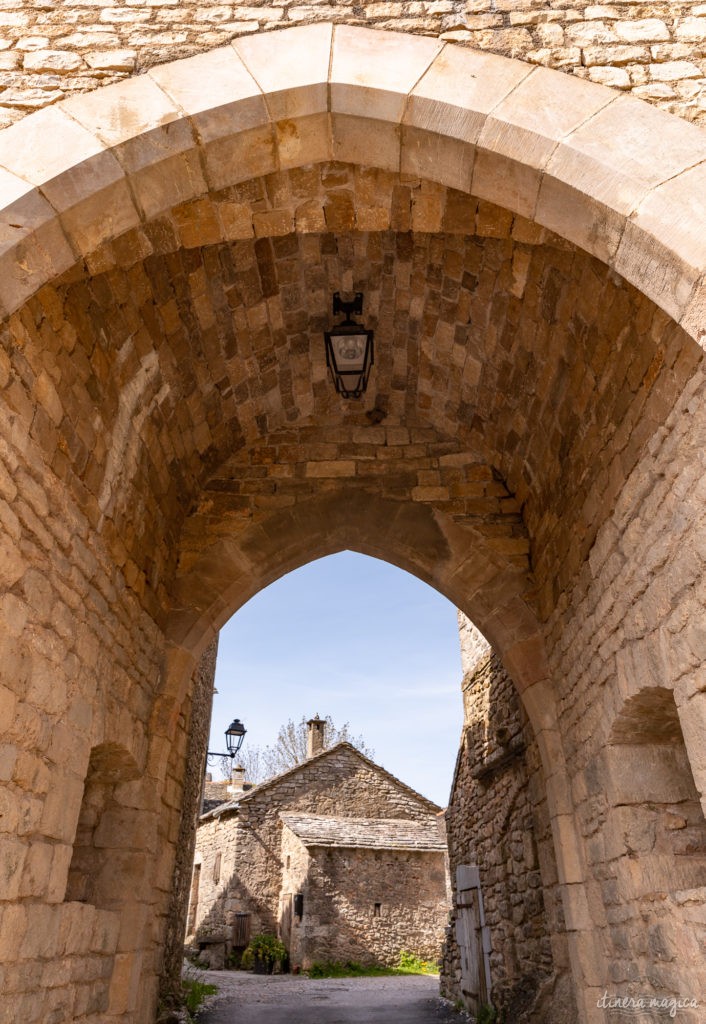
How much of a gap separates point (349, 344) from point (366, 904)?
1403 cm

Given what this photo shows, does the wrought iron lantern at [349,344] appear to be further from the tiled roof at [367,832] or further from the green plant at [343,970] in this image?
the green plant at [343,970]

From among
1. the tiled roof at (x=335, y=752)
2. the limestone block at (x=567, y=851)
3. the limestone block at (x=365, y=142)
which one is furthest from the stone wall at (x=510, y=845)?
the tiled roof at (x=335, y=752)

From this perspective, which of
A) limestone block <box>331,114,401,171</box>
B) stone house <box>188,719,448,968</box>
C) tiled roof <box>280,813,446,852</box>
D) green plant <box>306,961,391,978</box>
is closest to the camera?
limestone block <box>331,114,401,171</box>

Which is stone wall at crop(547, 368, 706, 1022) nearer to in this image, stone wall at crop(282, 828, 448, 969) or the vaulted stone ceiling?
the vaulted stone ceiling

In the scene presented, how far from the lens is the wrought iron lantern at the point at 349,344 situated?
405cm

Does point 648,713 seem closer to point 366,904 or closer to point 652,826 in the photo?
point 652,826

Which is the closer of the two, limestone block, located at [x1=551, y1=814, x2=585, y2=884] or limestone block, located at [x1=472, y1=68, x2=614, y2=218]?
limestone block, located at [x1=472, y1=68, x2=614, y2=218]

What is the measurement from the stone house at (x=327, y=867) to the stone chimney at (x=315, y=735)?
2.57 metres

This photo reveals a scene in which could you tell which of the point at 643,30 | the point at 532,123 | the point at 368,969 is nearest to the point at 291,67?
the point at 532,123

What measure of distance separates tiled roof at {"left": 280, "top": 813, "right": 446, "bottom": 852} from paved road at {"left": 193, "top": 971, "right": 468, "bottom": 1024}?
8.09 feet

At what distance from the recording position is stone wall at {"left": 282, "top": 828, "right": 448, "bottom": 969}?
14414 mm

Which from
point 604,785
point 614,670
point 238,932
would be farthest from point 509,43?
point 238,932

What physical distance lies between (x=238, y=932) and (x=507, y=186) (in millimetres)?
16533

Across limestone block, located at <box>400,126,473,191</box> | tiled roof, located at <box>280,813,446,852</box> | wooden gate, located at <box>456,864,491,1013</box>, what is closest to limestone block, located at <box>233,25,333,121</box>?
limestone block, located at <box>400,126,473,191</box>
